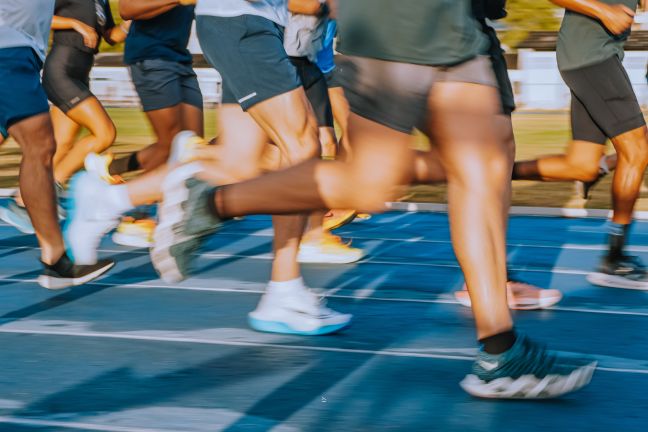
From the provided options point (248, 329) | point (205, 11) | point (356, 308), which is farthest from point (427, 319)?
point (205, 11)

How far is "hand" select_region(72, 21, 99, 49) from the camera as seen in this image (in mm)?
7438

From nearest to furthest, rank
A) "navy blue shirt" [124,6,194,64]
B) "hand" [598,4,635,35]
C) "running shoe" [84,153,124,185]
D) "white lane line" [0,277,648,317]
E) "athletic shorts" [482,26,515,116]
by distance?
"athletic shorts" [482,26,515,116]
"running shoe" [84,153,124,185]
"white lane line" [0,277,648,317]
"hand" [598,4,635,35]
"navy blue shirt" [124,6,194,64]

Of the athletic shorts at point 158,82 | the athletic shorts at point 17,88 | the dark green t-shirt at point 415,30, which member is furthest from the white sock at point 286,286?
the athletic shorts at point 158,82

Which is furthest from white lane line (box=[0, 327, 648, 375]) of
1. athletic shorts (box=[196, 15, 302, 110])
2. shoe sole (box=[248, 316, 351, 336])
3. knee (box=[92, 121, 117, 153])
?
knee (box=[92, 121, 117, 153])

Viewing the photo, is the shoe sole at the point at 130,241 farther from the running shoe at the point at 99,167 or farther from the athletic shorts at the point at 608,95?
the athletic shorts at the point at 608,95

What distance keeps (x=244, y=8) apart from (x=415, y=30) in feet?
4.29

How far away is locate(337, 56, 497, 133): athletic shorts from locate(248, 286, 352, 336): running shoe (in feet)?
4.02

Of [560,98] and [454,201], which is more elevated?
[454,201]

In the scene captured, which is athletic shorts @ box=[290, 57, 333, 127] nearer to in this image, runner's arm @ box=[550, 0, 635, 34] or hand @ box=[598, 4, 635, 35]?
runner's arm @ box=[550, 0, 635, 34]

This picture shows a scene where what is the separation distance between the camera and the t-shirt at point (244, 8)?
15.4 feet

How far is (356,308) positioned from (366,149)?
166 cm

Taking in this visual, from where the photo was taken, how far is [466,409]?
362 cm

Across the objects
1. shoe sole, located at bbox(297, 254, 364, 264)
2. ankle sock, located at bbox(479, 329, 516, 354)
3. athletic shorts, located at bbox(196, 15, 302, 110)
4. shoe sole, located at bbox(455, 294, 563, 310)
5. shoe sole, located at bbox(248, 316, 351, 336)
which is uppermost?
athletic shorts, located at bbox(196, 15, 302, 110)

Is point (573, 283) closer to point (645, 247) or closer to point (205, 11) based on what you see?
point (645, 247)
